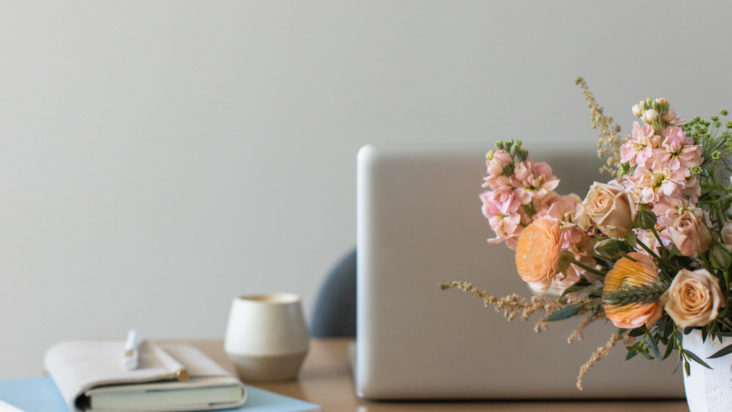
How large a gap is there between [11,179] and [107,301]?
1.63 ft

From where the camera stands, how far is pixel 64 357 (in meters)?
0.91

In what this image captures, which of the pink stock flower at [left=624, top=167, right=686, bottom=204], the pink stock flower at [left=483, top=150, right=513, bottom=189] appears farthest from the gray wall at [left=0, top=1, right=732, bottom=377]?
the pink stock flower at [left=624, top=167, right=686, bottom=204]

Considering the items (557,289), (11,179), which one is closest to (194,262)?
(11,179)

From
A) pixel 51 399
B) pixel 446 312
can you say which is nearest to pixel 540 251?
pixel 446 312

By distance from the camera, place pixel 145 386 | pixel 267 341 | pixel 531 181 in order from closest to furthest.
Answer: pixel 531 181 < pixel 145 386 < pixel 267 341

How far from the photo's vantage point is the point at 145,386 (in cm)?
79

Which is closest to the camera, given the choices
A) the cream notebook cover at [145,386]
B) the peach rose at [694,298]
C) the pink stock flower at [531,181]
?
the peach rose at [694,298]

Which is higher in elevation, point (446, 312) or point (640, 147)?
point (640, 147)

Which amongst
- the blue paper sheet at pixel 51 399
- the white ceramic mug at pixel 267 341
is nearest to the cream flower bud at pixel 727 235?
the blue paper sheet at pixel 51 399

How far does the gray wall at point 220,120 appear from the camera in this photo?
96.7 inches

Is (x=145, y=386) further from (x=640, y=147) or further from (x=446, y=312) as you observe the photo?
(x=640, y=147)

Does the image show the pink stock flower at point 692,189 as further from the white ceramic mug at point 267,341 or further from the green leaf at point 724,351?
the white ceramic mug at point 267,341

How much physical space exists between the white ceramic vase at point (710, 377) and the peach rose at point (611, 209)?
0.10 metres

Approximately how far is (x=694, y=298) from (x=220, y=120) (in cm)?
209
